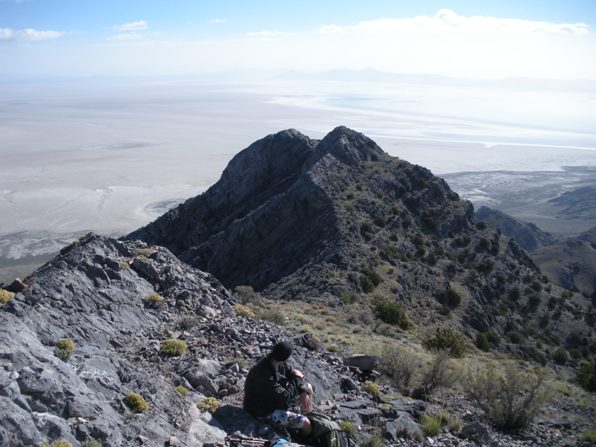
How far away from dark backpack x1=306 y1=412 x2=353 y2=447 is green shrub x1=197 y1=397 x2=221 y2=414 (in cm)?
168

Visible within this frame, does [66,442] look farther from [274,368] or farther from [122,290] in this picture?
[122,290]

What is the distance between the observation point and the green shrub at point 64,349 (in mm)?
8984

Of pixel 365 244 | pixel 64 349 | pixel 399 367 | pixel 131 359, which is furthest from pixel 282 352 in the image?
pixel 365 244

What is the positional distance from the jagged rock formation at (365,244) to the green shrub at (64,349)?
755 inches

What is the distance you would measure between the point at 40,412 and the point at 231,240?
31298 mm

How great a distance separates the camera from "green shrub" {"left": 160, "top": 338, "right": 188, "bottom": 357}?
1155 centimetres

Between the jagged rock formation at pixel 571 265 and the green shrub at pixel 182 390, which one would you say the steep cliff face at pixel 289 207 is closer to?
the green shrub at pixel 182 390

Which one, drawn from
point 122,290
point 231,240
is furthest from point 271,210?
point 122,290

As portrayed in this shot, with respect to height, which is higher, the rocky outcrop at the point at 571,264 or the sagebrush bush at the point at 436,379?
the sagebrush bush at the point at 436,379

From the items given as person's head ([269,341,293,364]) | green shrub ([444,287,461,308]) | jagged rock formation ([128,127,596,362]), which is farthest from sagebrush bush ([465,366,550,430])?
green shrub ([444,287,461,308])

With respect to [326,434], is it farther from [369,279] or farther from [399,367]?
[369,279]

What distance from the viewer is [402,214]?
130ft

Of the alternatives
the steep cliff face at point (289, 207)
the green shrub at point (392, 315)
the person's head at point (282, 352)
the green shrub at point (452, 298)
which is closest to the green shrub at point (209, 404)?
the person's head at point (282, 352)

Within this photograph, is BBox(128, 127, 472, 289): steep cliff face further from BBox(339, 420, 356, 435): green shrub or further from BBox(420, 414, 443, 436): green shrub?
BBox(339, 420, 356, 435): green shrub
